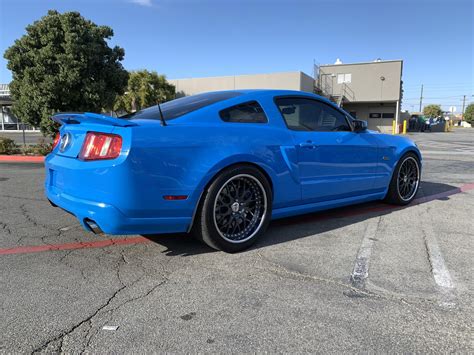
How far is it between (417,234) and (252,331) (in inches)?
108

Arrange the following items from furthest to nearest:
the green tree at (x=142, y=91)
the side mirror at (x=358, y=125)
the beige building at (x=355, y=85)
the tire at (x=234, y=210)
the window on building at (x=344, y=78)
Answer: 1. the window on building at (x=344, y=78)
2. the beige building at (x=355, y=85)
3. the green tree at (x=142, y=91)
4. the side mirror at (x=358, y=125)
5. the tire at (x=234, y=210)

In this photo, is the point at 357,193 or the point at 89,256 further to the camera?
the point at 357,193

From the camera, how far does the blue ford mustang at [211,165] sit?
120 inches

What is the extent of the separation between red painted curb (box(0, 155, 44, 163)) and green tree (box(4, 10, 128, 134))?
3.30ft

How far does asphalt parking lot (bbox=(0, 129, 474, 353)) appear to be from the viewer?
2240 millimetres

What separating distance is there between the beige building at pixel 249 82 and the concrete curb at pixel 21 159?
22710 mm

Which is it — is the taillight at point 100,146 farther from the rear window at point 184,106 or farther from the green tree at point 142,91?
the green tree at point 142,91

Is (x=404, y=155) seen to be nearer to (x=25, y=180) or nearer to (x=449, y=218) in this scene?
(x=449, y=218)

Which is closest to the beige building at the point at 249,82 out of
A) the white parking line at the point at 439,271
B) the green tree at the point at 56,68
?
the green tree at the point at 56,68

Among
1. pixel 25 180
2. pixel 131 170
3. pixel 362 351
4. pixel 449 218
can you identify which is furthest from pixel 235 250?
pixel 25 180

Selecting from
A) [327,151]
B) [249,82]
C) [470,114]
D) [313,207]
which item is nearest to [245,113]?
[327,151]

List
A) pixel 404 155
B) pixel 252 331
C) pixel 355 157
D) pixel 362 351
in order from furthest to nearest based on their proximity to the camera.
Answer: pixel 404 155 → pixel 355 157 → pixel 252 331 → pixel 362 351

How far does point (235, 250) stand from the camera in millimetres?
3617

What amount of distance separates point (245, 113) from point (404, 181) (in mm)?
3017
